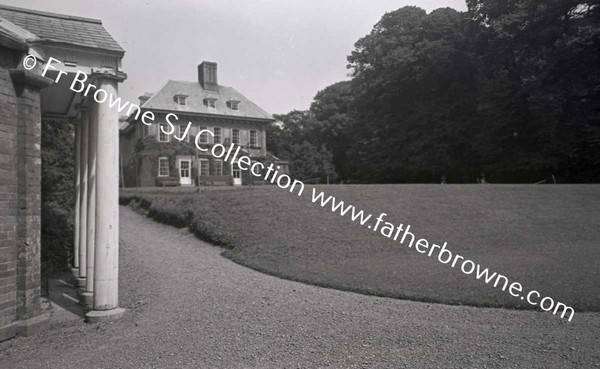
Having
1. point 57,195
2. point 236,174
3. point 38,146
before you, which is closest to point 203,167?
point 236,174

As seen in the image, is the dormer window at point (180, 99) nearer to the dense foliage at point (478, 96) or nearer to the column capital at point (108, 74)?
the dense foliage at point (478, 96)

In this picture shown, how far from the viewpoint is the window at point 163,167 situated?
39812 millimetres

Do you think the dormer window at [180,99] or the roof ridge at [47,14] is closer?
the roof ridge at [47,14]

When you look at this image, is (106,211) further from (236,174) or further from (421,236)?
(236,174)

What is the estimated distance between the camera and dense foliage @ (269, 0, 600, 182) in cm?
2988

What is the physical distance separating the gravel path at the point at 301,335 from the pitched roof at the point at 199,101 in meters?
34.4

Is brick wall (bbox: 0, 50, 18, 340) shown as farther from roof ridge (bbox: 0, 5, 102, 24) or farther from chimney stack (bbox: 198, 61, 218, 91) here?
chimney stack (bbox: 198, 61, 218, 91)

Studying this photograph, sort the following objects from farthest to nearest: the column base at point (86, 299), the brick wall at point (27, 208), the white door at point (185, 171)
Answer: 1. the white door at point (185, 171)
2. the column base at point (86, 299)
3. the brick wall at point (27, 208)

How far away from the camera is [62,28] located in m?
7.73

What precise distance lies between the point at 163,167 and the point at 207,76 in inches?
453

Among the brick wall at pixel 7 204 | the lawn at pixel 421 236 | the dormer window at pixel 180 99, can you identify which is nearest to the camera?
the brick wall at pixel 7 204

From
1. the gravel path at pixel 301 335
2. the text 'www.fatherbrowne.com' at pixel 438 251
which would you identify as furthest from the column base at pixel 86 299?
the text 'www.fatherbrowne.com' at pixel 438 251

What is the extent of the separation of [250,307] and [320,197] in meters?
11.8

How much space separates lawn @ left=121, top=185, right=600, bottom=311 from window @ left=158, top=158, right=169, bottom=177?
15.7 m
